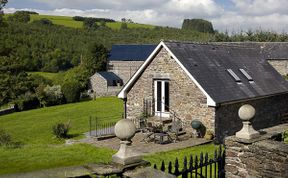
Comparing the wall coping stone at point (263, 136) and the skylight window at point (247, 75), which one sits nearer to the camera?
the wall coping stone at point (263, 136)

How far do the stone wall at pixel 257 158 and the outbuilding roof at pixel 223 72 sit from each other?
11322mm

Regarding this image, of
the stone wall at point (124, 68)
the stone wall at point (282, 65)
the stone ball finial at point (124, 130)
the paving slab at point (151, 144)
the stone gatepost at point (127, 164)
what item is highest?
the stone ball finial at point (124, 130)

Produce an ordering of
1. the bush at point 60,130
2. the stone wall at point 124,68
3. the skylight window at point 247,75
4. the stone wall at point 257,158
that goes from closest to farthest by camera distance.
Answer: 1. the stone wall at point 257,158
2. the skylight window at point 247,75
3. the bush at point 60,130
4. the stone wall at point 124,68

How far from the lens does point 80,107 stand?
42.8m

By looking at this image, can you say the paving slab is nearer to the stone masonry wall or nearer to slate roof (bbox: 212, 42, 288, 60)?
the stone masonry wall

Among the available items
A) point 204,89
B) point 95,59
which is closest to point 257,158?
point 204,89

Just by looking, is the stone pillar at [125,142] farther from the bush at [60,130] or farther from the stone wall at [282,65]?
the stone wall at [282,65]

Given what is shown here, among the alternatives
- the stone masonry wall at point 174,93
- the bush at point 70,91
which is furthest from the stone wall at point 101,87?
the stone masonry wall at point 174,93

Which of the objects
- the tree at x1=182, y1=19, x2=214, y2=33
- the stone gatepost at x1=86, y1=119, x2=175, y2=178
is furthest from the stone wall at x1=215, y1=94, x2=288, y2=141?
the tree at x1=182, y1=19, x2=214, y2=33

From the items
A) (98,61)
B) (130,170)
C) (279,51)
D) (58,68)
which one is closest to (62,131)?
(130,170)

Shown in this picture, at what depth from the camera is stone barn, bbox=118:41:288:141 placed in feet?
66.3

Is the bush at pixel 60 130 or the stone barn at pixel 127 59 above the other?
the stone barn at pixel 127 59

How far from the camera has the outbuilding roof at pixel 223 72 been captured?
2053cm

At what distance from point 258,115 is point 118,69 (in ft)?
129
